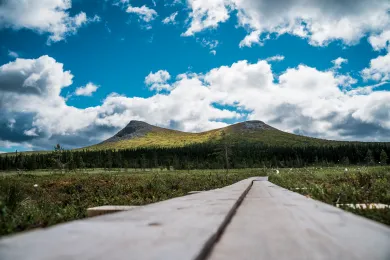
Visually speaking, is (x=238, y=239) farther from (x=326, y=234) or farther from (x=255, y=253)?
(x=326, y=234)

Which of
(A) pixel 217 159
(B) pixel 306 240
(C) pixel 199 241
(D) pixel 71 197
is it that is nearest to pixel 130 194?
(D) pixel 71 197

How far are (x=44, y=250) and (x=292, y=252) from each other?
3.36 ft

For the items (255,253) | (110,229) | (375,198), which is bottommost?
(375,198)

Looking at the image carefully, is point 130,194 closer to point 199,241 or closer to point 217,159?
point 199,241

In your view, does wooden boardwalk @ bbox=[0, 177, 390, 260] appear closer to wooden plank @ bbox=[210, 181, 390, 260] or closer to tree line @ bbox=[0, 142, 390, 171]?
wooden plank @ bbox=[210, 181, 390, 260]

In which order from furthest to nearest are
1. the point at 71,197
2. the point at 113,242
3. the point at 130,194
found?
the point at 71,197 → the point at 130,194 → the point at 113,242

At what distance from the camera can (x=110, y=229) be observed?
4.49 feet

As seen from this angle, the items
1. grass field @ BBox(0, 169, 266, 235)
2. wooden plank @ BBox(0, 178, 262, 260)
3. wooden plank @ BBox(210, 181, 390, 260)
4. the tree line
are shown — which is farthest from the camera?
the tree line

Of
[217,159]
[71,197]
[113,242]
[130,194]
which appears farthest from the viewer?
[217,159]

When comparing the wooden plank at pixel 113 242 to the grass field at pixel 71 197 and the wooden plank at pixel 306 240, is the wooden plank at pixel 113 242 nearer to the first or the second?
the wooden plank at pixel 306 240

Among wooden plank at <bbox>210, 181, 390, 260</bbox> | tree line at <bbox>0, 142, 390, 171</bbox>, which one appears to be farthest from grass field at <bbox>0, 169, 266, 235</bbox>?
tree line at <bbox>0, 142, 390, 171</bbox>

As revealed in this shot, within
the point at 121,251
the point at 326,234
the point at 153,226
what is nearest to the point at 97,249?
the point at 121,251

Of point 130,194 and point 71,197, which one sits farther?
point 71,197

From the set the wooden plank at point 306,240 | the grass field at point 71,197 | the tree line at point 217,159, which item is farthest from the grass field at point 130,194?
the tree line at point 217,159
